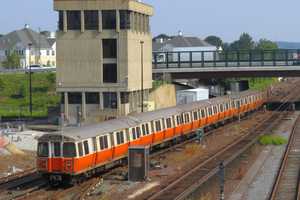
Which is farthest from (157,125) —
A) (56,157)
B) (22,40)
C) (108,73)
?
(22,40)

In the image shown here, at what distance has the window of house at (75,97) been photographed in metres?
63.1

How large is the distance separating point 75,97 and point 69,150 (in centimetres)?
3505

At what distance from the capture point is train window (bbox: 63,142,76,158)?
1117 inches

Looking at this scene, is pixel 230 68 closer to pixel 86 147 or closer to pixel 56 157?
pixel 86 147

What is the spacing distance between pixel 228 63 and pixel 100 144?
53631mm

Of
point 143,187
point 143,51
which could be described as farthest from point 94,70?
point 143,187

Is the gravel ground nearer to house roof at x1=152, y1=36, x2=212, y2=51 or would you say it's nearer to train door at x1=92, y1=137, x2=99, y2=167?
train door at x1=92, y1=137, x2=99, y2=167

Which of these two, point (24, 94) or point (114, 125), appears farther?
point (24, 94)

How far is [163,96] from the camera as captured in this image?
7444 cm

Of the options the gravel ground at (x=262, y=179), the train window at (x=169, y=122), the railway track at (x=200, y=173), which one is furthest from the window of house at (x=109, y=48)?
the gravel ground at (x=262, y=179)

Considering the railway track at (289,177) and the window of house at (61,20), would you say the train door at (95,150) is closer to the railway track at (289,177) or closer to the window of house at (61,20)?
the railway track at (289,177)

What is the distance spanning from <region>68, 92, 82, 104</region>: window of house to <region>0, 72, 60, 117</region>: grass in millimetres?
9994

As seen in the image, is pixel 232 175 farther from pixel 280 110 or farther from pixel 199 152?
pixel 280 110

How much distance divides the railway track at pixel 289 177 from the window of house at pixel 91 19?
2386cm
